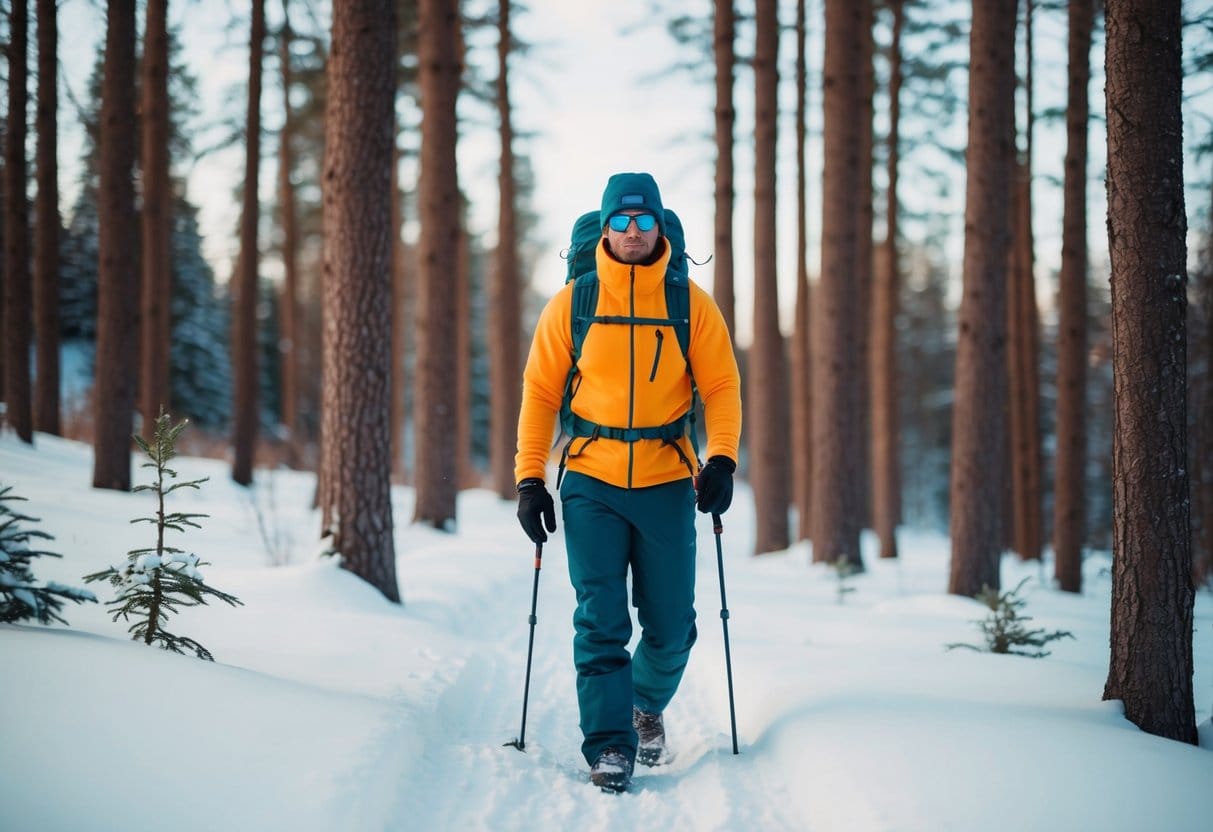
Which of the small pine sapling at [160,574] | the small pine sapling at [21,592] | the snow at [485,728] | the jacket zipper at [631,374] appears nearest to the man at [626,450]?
the jacket zipper at [631,374]

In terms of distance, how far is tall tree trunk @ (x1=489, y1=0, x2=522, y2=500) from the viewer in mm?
16031

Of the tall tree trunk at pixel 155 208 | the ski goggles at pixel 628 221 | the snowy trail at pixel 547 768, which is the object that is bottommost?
the snowy trail at pixel 547 768

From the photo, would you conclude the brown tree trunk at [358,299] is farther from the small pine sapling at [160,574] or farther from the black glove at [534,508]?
the black glove at [534,508]

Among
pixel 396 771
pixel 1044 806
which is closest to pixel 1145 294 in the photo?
pixel 1044 806

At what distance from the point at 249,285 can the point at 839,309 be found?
9.32m

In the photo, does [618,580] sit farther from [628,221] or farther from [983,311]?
[983,311]

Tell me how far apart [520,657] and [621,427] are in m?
2.73

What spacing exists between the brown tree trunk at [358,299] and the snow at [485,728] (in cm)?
43

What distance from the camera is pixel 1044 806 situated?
2873 millimetres

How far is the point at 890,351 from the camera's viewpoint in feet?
48.9

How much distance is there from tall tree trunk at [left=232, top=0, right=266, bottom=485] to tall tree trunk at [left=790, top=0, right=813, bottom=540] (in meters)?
8.75

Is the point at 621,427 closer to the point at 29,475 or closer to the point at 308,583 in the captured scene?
the point at 308,583

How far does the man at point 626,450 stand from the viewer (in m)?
3.65

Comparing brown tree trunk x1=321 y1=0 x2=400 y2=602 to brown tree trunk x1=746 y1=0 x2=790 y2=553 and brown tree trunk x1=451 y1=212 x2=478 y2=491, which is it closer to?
brown tree trunk x1=746 y1=0 x2=790 y2=553
